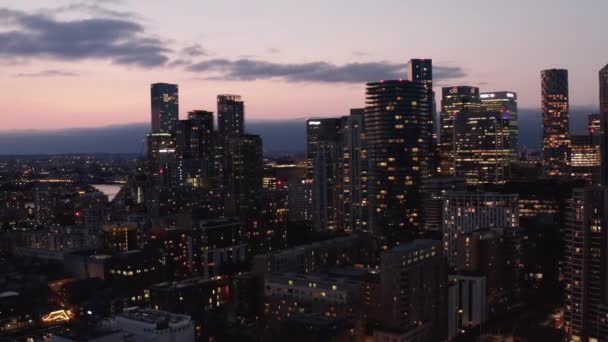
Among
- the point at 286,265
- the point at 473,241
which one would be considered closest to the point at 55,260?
the point at 286,265

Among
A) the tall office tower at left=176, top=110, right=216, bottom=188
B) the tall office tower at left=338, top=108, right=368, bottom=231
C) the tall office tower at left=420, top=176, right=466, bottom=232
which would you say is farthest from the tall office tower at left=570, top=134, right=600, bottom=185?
the tall office tower at left=176, top=110, right=216, bottom=188

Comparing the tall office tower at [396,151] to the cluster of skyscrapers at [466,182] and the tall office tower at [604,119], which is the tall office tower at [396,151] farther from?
the tall office tower at [604,119]

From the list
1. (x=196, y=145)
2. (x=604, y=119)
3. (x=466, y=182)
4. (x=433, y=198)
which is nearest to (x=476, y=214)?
(x=433, y=198)

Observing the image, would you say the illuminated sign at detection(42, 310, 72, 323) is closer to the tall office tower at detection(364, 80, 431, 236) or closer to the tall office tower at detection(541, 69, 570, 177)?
the tall office tower at detection(364, 80, 431, 236)

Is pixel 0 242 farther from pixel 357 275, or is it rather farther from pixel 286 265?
pixel 357 275

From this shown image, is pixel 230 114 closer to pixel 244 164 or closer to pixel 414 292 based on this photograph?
pixel 244 164
